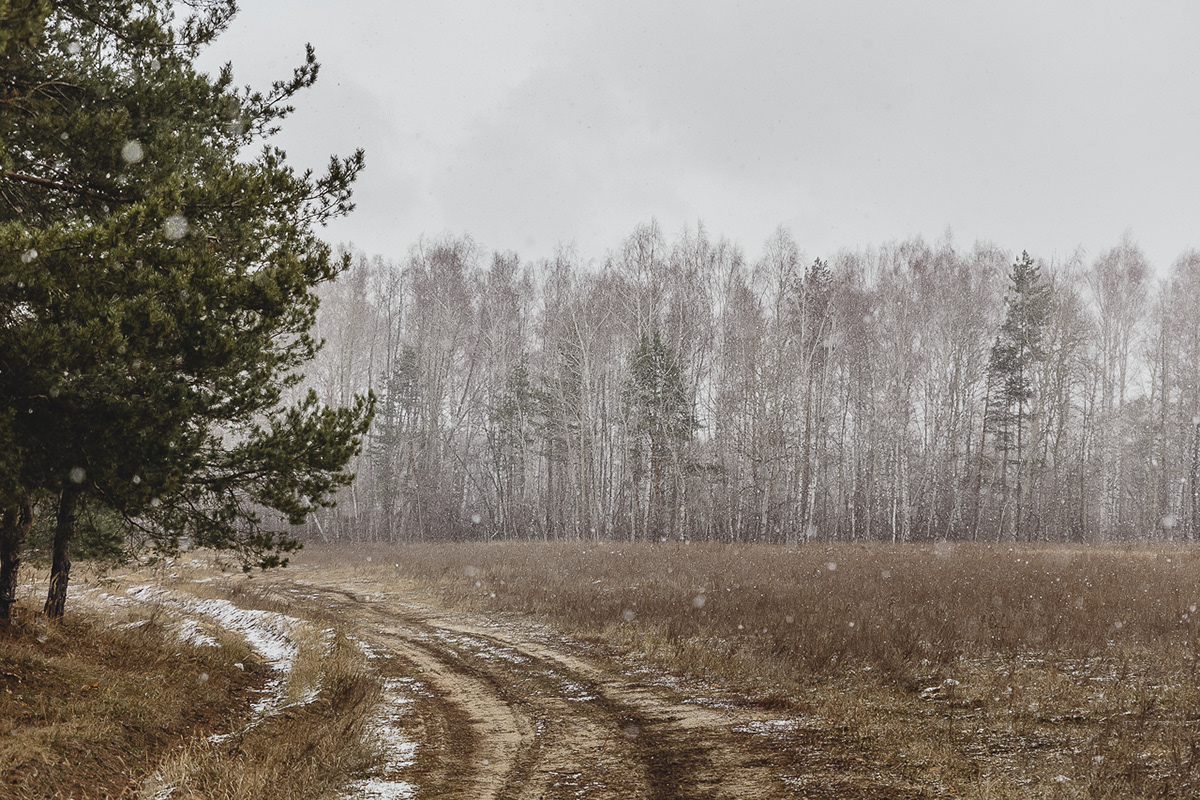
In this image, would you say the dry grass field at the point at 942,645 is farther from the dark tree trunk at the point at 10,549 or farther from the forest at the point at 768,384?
the forest at the point at 768,384

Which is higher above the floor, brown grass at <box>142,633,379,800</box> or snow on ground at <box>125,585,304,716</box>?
brown grass at <box>142,633,379,800</box>

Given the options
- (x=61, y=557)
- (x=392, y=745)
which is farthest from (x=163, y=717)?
(x=61, y=557)

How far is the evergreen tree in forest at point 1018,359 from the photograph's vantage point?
104 ft

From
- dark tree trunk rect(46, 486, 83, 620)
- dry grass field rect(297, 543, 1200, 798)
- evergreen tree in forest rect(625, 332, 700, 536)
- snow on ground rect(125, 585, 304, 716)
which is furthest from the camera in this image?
evergreen tree in forest rect(625, 332, 700, 536)

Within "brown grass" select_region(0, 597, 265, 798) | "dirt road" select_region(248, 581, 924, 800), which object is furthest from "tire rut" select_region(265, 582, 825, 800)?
"brown grass" select_region(0, 597, 265, 798)

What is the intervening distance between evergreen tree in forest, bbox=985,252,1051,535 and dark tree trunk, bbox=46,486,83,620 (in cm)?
3341

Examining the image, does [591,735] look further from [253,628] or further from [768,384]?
[768,384]

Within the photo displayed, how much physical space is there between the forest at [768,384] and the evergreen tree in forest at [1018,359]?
0.12 metres

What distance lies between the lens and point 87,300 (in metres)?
5.18

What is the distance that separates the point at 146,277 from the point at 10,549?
197 inches

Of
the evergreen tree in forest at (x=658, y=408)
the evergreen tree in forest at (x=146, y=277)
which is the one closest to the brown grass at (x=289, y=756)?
the evergreen tree in forest at (x=146, y=277)

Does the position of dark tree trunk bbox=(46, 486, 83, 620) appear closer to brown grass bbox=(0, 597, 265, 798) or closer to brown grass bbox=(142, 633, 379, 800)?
brown grass bbox=(0, 597, 265, 798)

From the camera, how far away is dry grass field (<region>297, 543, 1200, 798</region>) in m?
6.01

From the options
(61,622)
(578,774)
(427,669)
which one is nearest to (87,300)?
(578,774)
